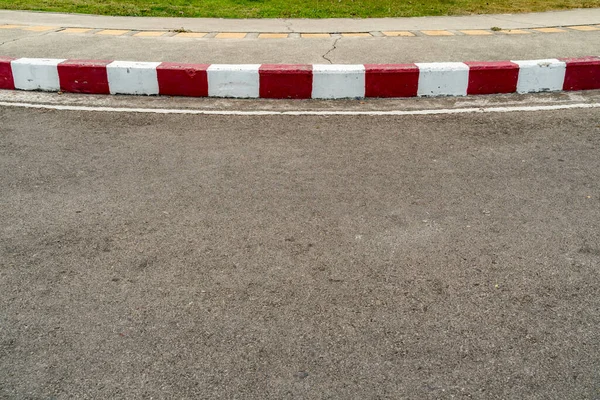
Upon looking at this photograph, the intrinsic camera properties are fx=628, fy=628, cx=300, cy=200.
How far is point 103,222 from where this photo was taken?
3.96 meters

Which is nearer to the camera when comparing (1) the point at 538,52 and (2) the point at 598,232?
(2) the point at 598,232

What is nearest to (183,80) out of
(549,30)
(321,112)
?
(321,112)

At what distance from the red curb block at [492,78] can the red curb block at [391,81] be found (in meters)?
0.63

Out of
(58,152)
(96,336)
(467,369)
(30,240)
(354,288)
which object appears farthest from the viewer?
(58,152)

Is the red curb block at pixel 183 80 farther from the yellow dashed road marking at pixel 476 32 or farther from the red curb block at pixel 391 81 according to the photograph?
the yellow dashed road marking at pixel 476 32

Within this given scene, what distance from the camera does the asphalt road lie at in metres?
2.68

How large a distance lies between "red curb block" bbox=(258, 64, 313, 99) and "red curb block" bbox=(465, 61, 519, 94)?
1.75 meters

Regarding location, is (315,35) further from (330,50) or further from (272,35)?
(330,50)

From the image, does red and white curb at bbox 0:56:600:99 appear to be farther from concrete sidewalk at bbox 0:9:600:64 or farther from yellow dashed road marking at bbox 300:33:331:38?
yellow dashed road marking at bbox 300:33:331:38

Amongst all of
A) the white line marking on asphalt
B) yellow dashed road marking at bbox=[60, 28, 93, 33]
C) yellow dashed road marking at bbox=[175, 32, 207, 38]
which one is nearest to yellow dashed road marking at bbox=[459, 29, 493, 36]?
the white line marking on asphalt

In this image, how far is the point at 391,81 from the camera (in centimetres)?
667

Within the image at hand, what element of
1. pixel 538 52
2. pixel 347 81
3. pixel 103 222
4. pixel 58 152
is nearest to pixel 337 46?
pixel 347 81

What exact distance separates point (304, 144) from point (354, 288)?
231 cm

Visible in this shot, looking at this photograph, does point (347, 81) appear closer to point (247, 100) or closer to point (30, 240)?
point (247, 100)
